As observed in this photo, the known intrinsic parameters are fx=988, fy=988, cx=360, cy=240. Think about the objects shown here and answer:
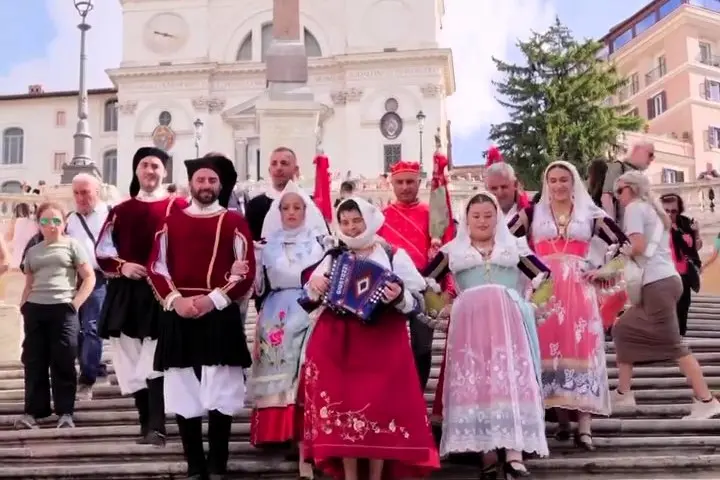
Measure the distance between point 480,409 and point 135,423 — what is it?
3205mm

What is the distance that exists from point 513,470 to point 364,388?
112cm

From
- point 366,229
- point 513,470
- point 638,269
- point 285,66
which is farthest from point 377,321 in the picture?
point 285,66

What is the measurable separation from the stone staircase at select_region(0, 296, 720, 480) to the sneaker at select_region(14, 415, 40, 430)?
0.07m

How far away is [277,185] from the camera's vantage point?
7812 millimetres

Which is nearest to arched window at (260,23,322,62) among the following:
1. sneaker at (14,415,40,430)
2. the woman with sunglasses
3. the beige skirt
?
the woman with sunglasses

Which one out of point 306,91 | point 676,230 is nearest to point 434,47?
point 306,91

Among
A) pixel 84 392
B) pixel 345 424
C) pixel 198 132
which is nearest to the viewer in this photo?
pixel 345 424

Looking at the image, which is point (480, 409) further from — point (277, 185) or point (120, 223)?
point (120, 223)

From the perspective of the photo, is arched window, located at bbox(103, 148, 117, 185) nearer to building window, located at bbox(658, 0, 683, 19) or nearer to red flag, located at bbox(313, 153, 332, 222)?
building window, located at bbox(658, 0, 683, 19)

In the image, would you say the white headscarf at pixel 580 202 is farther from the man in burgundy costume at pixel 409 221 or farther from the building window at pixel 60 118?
the building window at pixel 60 118

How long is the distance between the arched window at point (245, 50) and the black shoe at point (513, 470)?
165ft

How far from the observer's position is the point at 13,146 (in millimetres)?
62219

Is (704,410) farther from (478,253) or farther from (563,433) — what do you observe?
(478,253)

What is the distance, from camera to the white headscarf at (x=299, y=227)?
7.17 meters
